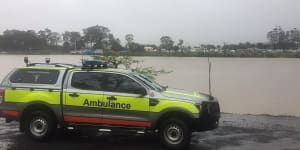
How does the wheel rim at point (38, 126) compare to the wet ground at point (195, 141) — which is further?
the wheel rim at point (38, 126)

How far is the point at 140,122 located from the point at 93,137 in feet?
5.75

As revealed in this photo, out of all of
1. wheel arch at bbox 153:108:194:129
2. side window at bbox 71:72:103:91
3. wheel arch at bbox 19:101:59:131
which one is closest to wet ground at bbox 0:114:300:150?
wheel arch at bbox 19:101:59:131

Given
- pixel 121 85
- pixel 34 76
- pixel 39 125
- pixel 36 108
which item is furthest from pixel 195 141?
pixel 34 76

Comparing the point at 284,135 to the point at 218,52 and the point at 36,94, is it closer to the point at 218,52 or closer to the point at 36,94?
the point at 36,94

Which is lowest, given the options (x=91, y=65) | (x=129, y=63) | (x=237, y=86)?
(x=237, y=86)

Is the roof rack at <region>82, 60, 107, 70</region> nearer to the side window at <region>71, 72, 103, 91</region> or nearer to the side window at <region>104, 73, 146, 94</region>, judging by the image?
the side window at <region>71, 72, 103, 91</region>

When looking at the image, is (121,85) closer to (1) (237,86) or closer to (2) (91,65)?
(2) (91,65)

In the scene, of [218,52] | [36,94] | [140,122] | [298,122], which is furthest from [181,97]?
[218,52]

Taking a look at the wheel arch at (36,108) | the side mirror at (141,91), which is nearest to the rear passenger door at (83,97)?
the wheel arch at (36,108)

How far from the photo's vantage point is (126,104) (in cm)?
912

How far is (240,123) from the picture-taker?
42.9 feet

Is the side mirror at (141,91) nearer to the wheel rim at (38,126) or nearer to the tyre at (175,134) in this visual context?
the tyre at (175,134)

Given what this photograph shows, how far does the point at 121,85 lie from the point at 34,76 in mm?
2024

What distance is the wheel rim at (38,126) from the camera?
31.9 ft
